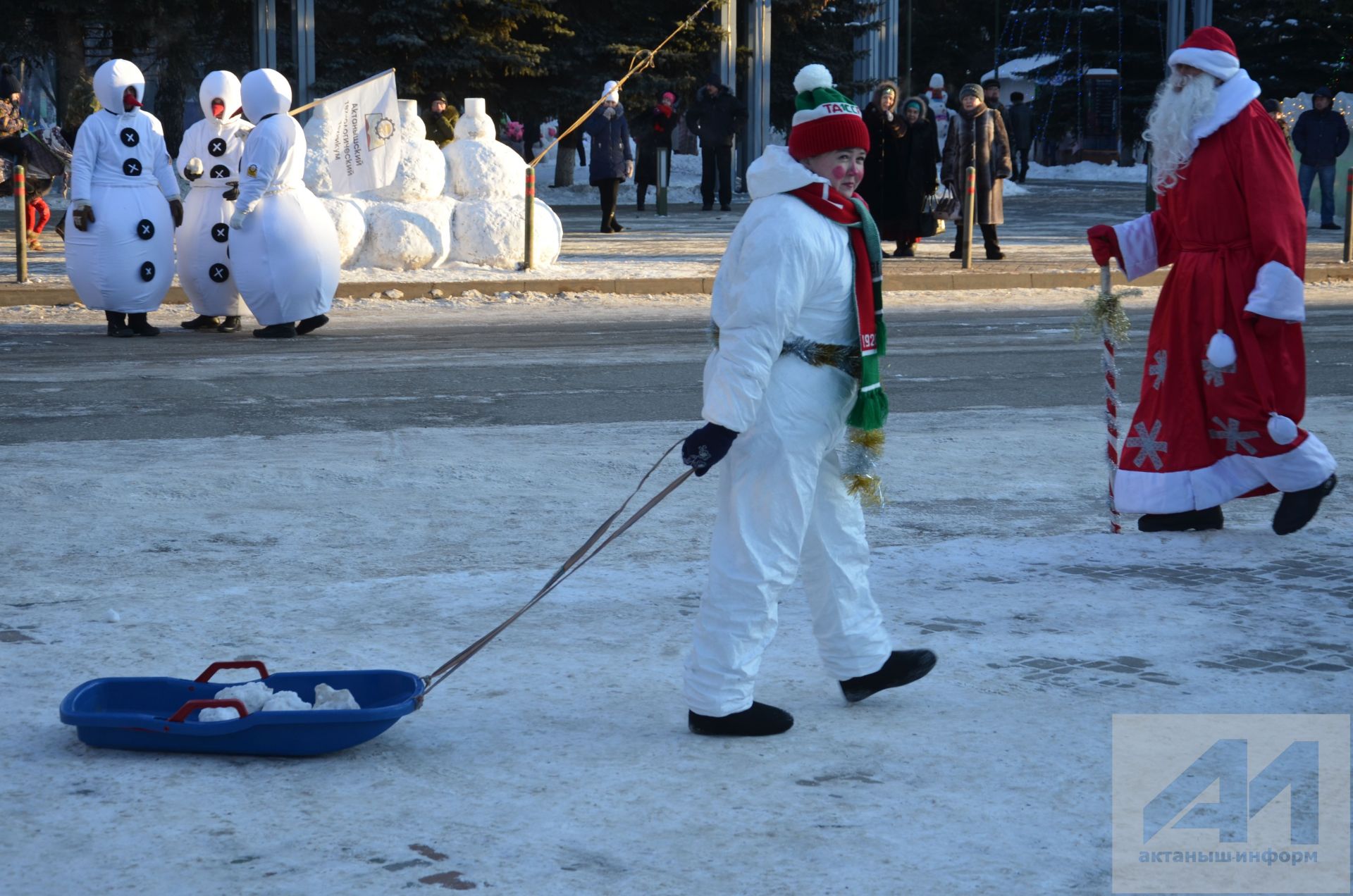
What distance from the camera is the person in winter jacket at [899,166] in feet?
59.5

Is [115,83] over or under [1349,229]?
over

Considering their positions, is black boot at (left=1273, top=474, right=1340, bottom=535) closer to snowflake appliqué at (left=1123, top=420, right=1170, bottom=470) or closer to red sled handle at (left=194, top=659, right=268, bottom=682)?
snowflake appliqué at (left=1123, top=420, right=1170, bottom=470)

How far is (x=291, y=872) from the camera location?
3.48m

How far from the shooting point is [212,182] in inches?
499

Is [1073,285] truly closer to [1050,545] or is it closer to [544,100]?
[1050,545]

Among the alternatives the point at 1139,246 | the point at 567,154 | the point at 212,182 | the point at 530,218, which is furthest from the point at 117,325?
the point at 567,154

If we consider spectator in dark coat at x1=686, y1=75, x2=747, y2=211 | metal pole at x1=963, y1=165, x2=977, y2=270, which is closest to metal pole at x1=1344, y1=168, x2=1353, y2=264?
metal pole at x1=963, y1=165, x2=977, y2=270

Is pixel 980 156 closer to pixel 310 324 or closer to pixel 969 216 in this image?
pixel 969 216

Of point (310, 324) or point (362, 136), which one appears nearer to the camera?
point (310, 324)

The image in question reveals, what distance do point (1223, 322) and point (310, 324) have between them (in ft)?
26.9

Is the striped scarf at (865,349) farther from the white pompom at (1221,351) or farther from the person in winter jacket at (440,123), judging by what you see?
the person in winter jacket at (440,123)

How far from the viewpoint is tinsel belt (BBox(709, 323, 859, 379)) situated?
435 cm

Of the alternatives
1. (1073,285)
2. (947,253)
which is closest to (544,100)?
(947,253)

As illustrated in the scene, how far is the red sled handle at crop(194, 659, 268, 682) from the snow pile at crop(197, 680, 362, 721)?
0.09 m
